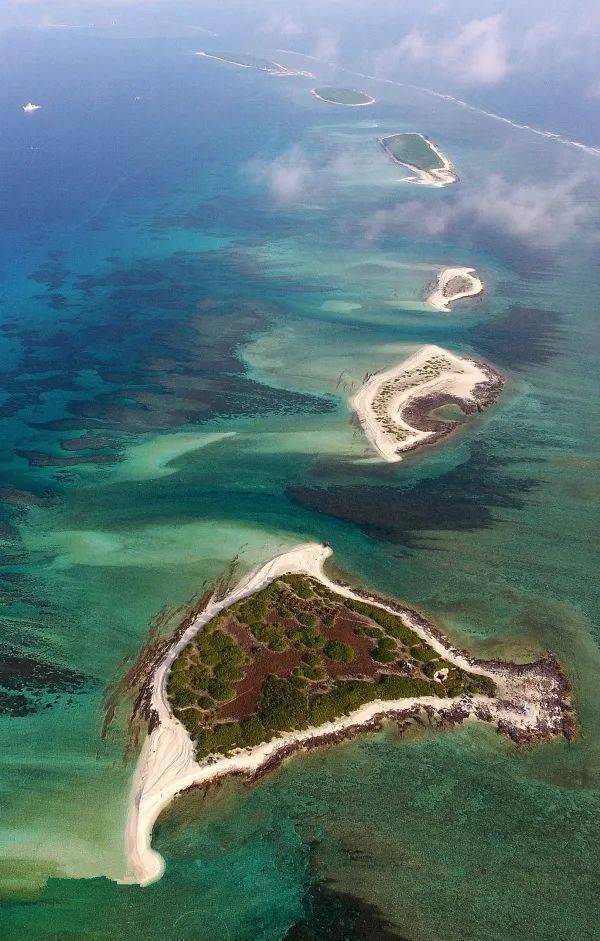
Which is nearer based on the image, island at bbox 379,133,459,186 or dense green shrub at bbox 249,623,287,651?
dense green shrub at bbox 249,623,287,651

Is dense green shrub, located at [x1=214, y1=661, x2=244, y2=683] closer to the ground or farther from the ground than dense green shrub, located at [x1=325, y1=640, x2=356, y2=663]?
closer to the ground

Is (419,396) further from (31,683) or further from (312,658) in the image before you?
(31,683)

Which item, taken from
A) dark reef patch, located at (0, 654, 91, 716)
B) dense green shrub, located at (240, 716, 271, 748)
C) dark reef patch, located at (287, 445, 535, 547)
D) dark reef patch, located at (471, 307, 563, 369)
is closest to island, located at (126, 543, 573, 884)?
dense green shrub, located at (240, 716, 271, 748)

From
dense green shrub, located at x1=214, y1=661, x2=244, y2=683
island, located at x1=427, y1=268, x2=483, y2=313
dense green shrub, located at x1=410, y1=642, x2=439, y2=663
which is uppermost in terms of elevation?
island, located at x1=427, y1=268, x2=483, y2=313

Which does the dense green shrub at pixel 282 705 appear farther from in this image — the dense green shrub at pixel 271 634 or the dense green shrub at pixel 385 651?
the dense green shrub at pixel 385 651

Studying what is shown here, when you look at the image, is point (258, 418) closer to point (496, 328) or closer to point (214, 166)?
point (496, 328)

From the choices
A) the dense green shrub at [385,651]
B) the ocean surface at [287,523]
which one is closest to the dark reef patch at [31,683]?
the ocean surface at [287,523]

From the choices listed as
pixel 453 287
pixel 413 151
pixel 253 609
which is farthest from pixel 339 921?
pixel 413 151

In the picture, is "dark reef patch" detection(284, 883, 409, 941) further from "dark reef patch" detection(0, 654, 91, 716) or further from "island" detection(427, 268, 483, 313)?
"island" detection(427, 268, 483, 313)

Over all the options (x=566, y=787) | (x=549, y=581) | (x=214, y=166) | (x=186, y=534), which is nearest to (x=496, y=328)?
(x=549, y=581)
